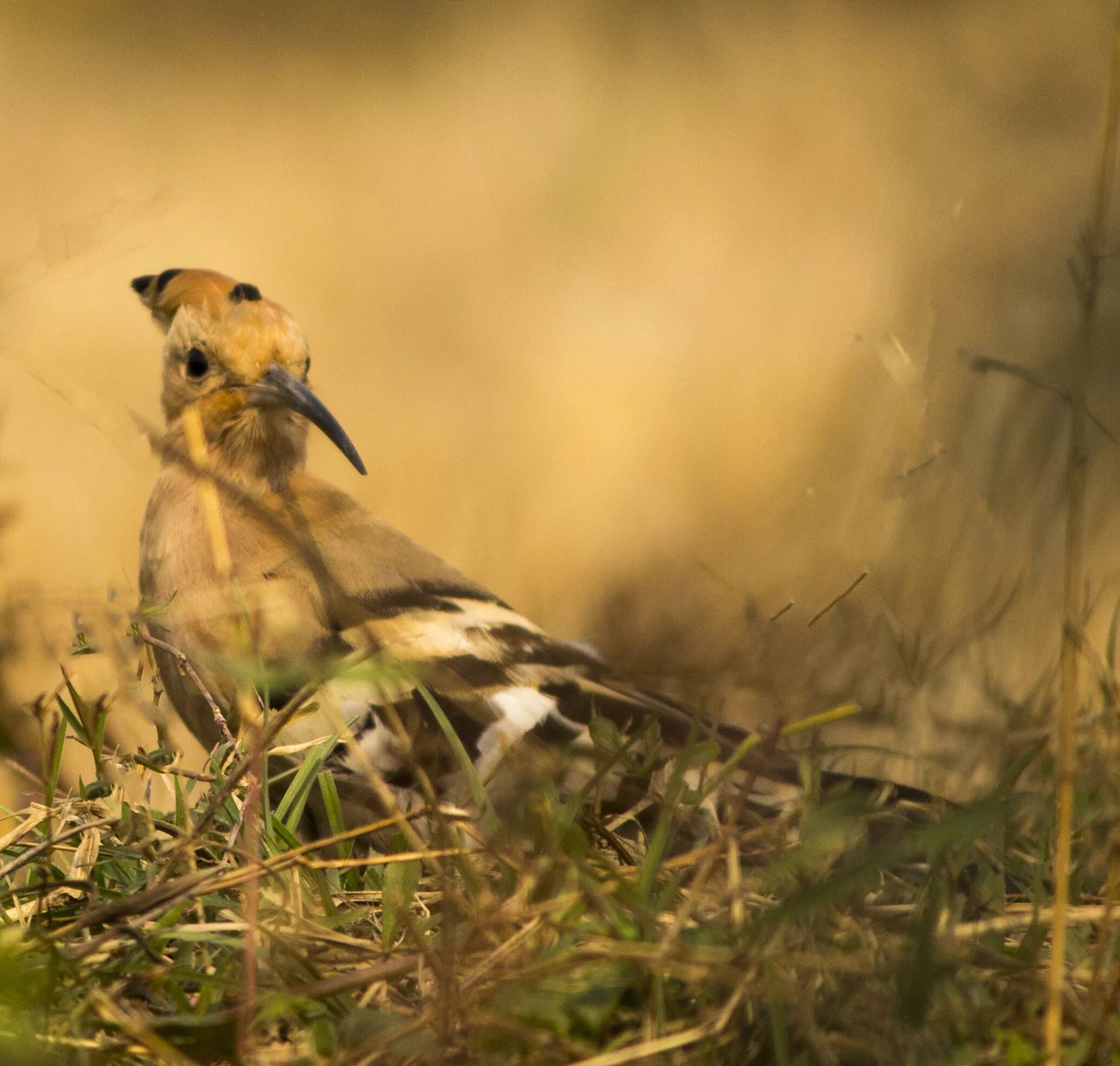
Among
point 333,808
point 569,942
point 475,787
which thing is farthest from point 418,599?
point 569,942

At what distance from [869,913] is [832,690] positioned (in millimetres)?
503

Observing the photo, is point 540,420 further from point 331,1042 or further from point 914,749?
point 331,1042

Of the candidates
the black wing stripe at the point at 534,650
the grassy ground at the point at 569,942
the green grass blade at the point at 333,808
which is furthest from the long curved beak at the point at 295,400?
the grassy ground at the point at 569,942

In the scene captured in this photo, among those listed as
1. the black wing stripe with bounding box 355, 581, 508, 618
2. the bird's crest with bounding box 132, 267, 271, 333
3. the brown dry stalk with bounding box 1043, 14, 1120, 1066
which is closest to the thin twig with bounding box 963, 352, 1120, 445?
the brown dry stalk with bounding box 1043, 14, 1120, 1066

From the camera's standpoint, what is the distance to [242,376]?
1.78 meters

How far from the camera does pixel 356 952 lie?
82 cm

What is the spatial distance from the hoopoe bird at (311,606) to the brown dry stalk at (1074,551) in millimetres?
335

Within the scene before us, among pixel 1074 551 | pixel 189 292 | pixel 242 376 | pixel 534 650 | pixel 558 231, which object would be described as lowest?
pixel 534 650

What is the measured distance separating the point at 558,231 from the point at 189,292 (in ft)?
5.57

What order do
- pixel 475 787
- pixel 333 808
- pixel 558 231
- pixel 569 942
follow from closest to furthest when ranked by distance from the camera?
pixel 569 942
pixel 475 787
pixel 333 808
pixel 558 231

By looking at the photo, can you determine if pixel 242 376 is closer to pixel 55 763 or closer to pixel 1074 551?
pixel 55 763

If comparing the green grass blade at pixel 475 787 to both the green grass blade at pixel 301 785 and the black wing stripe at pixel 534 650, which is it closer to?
the green grass blade at pixel 301 785

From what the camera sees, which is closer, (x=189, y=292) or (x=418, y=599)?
(x=418, y=599)

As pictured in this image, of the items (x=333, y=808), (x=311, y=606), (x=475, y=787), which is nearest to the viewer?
(x=475, y=787)
